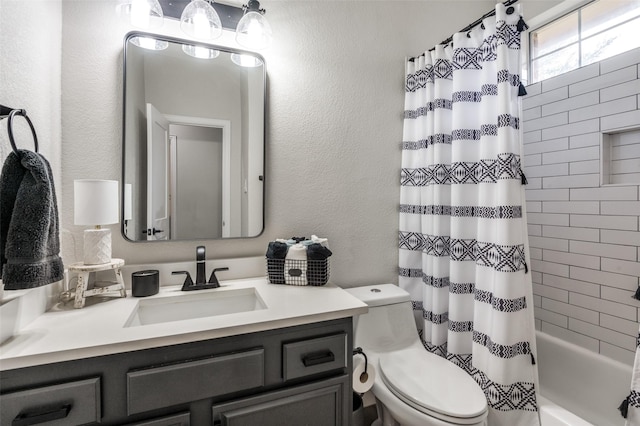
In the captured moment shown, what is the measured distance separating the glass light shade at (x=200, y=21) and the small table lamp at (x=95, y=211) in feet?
2.65

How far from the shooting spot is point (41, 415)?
2.56 feet

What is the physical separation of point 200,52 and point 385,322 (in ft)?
5.50

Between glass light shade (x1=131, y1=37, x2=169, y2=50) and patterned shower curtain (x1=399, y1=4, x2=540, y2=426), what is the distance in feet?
4.56

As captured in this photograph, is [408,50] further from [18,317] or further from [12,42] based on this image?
[18,317]

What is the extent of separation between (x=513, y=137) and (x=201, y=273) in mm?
1513

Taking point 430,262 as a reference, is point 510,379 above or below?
below

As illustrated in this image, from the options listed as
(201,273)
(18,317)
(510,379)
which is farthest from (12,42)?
(510,379)

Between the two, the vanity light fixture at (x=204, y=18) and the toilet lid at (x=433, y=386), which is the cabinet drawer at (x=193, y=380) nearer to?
the toilet lid at (x=433, y=386)

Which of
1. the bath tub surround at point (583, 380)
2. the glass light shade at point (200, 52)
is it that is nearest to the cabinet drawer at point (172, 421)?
the glass light shade at point (200, 52)

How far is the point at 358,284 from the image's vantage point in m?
1.84

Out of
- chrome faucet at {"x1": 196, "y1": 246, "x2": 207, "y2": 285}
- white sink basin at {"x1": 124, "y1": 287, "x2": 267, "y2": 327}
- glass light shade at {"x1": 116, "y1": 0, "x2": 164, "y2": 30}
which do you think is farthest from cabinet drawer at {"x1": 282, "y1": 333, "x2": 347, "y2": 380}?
glass light shade at {"x1": 116, "y1": 0, "x2": 164, "y2": 30}

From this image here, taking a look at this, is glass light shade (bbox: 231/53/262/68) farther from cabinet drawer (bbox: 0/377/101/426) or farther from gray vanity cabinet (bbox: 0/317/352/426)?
cabinet drawer (bbox: 0/377/101/426)

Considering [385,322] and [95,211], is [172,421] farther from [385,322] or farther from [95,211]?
[385,322]

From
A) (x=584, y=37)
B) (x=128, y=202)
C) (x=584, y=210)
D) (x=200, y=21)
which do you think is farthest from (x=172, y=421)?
(x=584, y=37)
